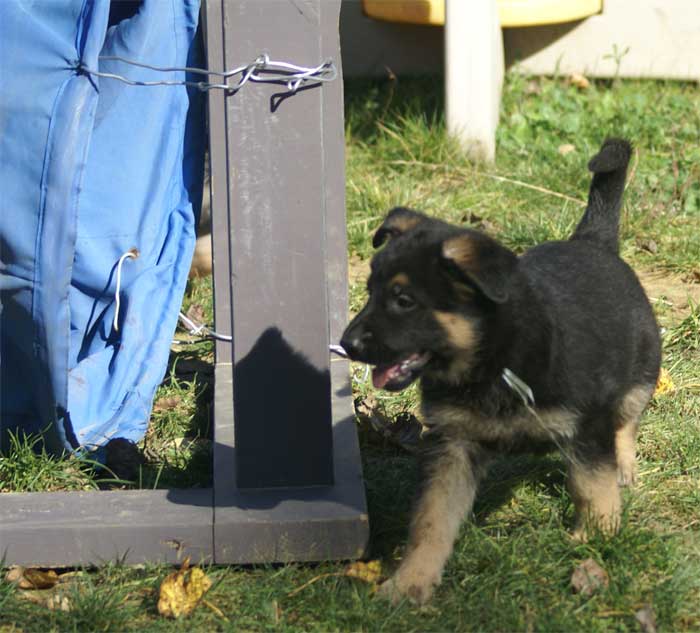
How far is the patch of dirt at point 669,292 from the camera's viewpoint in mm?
5234

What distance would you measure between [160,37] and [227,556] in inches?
79.5

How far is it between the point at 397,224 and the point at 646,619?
133cm

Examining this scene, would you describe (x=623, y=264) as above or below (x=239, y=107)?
below

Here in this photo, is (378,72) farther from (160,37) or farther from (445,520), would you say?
(445,520)

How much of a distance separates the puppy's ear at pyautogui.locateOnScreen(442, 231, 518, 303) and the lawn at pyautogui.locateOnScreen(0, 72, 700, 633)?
795mm

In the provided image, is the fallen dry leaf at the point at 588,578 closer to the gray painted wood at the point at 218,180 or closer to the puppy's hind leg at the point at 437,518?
the puppy's hind leg at the point at 437,518

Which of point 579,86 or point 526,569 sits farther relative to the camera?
point 579,86

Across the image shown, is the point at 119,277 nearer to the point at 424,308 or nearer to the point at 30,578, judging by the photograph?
the point at 30,578

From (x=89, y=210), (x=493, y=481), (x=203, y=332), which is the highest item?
(x=89, y=210)

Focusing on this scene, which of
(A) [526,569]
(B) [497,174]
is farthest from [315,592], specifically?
(B) [497,174]

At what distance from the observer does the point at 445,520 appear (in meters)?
3.21

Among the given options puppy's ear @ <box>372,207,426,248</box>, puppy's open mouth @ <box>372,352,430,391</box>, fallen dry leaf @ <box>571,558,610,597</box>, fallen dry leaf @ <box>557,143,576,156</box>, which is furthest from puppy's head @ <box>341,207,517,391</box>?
fallen dry leaf @ <box>557,143,576,156</box>

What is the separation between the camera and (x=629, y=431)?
393 cm

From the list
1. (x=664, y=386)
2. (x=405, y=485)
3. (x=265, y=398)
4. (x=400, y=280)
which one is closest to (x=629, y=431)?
(x=664, y=386)
